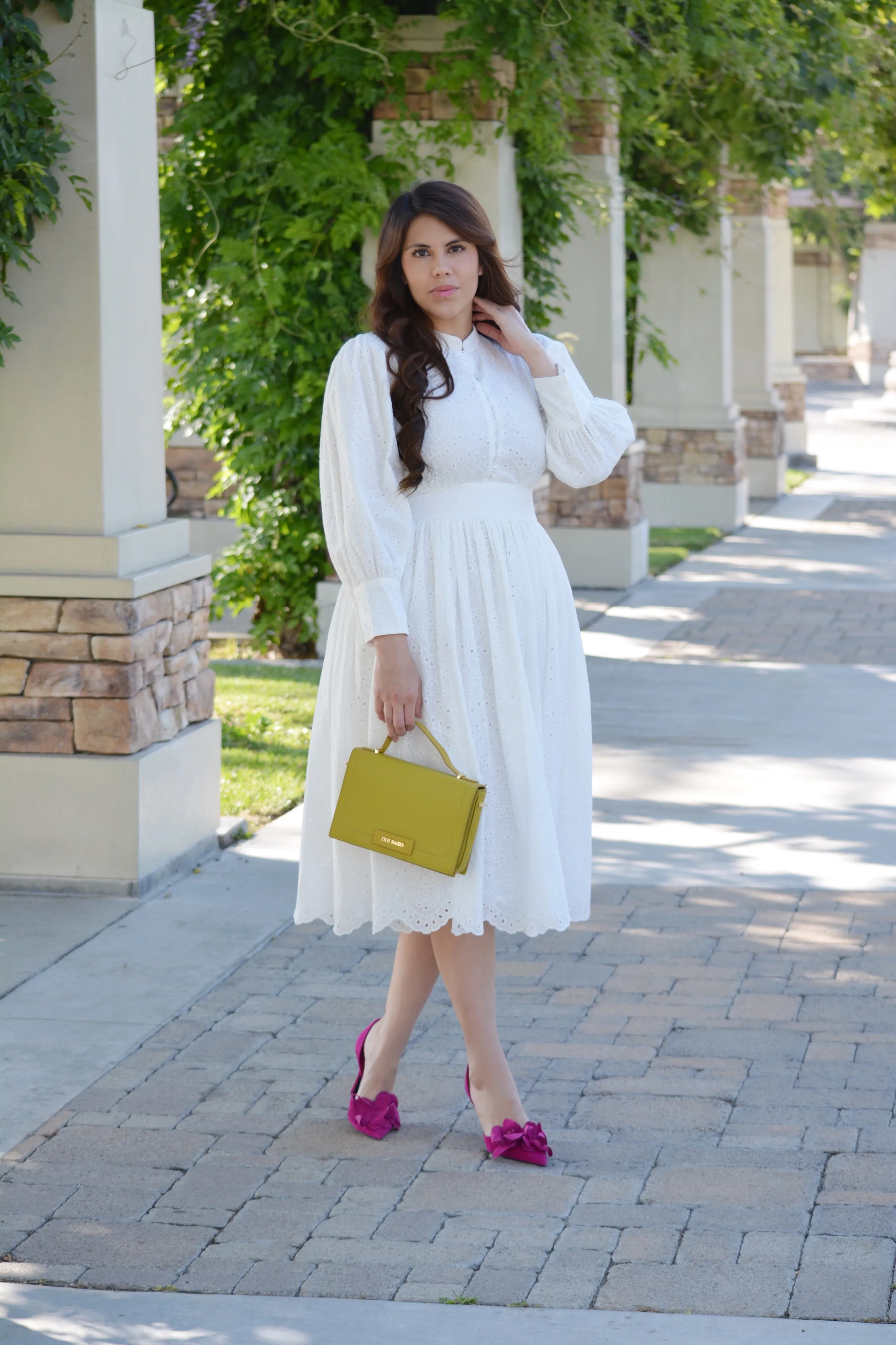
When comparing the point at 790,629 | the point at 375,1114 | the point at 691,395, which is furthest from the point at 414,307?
the point at 691,395

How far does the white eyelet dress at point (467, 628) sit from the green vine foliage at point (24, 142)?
5.74ft

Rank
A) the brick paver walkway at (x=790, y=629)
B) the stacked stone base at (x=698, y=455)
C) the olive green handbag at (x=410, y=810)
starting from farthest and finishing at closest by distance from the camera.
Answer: the stacked stone base at (x=698, y=455) → the brick paver walkway at (x=790, y=629) → the olive green handbag at (x=410, y=810)

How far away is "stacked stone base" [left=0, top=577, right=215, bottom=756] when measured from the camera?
201 inches

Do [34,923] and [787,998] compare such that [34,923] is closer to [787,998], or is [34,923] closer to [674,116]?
[787,998]

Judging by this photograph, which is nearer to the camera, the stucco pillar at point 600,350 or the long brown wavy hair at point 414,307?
the long brown wavy hair at point 414,307

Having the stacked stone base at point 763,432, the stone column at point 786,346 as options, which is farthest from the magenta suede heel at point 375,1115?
the stone column at point 786,346

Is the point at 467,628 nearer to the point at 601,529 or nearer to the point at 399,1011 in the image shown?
the point at 399,1011

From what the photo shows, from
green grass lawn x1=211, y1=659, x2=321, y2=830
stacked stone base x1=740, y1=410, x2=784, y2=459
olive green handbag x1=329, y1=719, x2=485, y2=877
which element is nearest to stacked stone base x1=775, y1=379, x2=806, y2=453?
stacked stone base x1=740, y1=410, x2=784, y2=459

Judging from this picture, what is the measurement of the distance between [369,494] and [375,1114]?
1260 mm

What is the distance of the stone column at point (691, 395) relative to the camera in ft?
48.2

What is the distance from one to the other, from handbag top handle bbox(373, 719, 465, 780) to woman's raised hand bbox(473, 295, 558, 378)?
74 cm

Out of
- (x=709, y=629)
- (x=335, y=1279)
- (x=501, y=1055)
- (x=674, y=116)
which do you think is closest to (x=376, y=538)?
(x=501, y=1055)

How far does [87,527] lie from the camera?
16.9ft

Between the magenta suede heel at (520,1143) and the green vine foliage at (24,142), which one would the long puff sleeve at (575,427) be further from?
the green vine foliage at (24,142)
